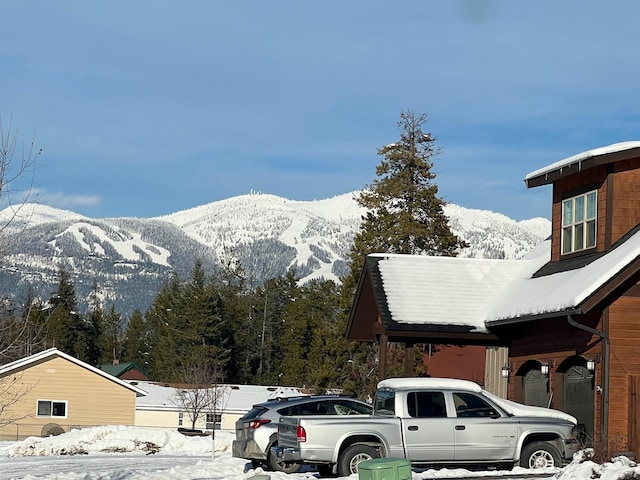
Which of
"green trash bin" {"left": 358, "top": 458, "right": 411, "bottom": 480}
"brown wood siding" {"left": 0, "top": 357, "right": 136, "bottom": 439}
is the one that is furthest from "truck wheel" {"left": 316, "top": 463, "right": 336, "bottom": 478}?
"brown wood siding" {"left": 0, "top": 357, "right": 136, "bottom": 439}

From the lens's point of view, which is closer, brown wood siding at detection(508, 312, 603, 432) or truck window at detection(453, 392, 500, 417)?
truck window at detection(453, 392, 500, 417)

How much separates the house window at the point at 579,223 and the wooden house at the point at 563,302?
30 millimetres

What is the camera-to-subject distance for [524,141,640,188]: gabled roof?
24391 millimetres

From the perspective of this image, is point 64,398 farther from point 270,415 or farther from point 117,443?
point 270,415

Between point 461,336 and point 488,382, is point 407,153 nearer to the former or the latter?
point 488,382

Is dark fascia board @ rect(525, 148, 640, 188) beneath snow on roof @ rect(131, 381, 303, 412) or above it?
above

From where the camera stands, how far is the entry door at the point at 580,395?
77.3 feet

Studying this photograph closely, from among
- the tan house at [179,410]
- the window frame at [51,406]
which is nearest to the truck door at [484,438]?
the window frame at [51,406]

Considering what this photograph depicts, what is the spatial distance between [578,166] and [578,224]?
5.41 feet

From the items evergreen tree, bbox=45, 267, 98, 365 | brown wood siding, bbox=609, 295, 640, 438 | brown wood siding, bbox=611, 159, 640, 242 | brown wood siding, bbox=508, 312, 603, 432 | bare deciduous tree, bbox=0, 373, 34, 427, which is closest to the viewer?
bare deciduous tree, bbox=0, 373, 34, 427

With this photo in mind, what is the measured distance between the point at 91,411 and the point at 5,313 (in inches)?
1381

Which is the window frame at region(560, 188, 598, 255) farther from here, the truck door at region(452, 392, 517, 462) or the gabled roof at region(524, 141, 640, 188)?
the truck door at region(452, 392, 517, 462)

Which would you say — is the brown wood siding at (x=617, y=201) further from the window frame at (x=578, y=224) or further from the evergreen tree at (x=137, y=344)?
the evergreen tree at (x=137, y=344)

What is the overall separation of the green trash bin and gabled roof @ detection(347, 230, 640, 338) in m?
7.72
